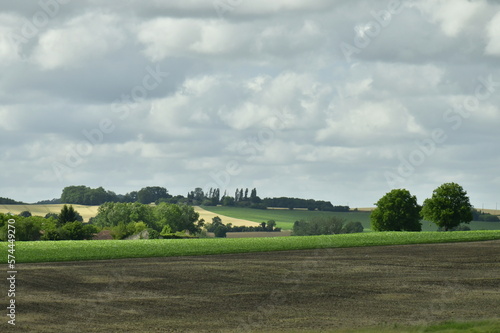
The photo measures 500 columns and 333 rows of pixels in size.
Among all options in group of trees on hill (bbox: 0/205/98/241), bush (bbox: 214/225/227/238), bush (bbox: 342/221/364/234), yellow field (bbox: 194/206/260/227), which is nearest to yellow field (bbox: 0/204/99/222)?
yellow field (bbox: 194/206/260/227)

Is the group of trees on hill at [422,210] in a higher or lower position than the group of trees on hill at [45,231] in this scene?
higher

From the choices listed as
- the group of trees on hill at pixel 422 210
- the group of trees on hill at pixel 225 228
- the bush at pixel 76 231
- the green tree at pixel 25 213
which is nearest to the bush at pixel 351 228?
the group of trees on hill at pixel 225 228

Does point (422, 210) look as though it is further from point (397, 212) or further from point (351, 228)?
point (351, 228)

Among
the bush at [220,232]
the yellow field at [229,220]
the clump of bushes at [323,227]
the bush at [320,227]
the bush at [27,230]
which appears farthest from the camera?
the yellow field at [229,220]

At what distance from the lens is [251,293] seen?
33906 mm

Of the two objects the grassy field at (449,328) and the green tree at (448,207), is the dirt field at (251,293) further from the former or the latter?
the green tree at (448,207)

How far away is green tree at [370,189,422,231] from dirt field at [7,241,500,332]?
52.3 meters

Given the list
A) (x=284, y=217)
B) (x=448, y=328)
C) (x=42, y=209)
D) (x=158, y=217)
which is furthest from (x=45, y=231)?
(x=284, y=217)

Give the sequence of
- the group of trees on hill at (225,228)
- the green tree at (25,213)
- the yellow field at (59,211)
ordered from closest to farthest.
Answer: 1. the group of trees on hill at (225,228)
2. the green tree at (25,213)
3. the yellow field at (59,211)

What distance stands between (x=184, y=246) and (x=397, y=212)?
52.9 metres

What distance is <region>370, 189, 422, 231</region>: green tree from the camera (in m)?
107

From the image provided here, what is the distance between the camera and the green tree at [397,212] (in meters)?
107

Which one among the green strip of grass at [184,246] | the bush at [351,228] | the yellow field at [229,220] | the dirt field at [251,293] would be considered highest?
the yellow field at [229,220]

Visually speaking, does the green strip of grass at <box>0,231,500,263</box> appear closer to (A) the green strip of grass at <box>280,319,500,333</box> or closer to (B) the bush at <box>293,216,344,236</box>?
(A) the green strip of grass at <box>280,319,500,333</box>
